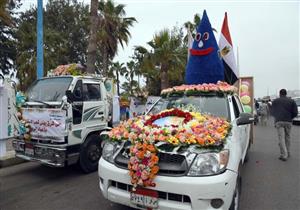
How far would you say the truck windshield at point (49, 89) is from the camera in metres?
6.38

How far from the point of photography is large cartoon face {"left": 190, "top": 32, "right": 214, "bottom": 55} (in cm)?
716

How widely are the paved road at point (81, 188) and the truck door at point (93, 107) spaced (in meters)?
1.19

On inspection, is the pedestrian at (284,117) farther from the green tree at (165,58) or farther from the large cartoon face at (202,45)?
the green tree at (165,58)

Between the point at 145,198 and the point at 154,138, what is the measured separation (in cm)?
76

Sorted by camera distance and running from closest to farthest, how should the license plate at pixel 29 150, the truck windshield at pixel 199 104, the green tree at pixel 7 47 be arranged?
the truck windshield at pixel 199 104
the license plate at pixel 29 150
the green tree at pixel 7 47

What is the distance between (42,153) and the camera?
588 cm

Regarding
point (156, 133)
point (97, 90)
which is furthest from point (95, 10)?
point (156, 133)

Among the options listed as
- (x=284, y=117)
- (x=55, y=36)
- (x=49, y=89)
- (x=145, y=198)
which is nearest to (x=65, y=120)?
(x=49, y=89)

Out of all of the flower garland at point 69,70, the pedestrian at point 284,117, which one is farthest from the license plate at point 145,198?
the pedestrian at point 284,117

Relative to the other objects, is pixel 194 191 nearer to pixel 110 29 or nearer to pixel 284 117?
pixel 284 117

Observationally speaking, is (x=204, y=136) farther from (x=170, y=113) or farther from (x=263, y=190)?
(x=263, y=190)

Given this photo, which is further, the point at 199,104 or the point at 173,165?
the point at 199,104

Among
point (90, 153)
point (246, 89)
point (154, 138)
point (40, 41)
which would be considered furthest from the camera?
point (246, 89)

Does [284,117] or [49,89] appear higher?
[49,89]
